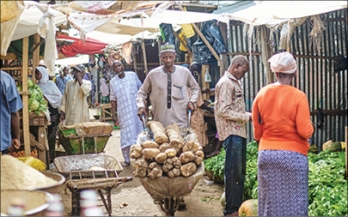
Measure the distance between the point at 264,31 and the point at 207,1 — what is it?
12.3 feet

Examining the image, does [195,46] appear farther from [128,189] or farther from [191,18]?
[128,189]

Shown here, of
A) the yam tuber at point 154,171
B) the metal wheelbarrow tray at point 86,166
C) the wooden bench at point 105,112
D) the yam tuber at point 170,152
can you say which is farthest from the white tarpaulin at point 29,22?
the wooden bench at point 105,112

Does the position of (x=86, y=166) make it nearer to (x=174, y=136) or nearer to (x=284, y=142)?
(x=174, y=136)

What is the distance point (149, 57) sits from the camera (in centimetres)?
1872

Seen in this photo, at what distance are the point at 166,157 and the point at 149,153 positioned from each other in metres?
0.20

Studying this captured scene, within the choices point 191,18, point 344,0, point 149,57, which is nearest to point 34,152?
point 191,18

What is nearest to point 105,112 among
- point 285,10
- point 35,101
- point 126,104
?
point 126,104

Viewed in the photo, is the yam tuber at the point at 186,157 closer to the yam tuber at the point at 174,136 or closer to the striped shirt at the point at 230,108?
the yam tuber at the point at 174,136

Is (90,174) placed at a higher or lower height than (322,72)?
lower

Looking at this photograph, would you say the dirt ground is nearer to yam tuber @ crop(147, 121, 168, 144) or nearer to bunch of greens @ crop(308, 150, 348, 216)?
yam tuber @ crop(147, 121, 168, 144)

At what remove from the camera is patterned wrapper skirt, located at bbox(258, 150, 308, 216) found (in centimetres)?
458

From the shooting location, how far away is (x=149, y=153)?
212 inches

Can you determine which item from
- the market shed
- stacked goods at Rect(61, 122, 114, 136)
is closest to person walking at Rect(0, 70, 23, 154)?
stacked goods at Rect(61, 122, 114, 136)

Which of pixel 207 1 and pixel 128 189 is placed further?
pixel 207 1
